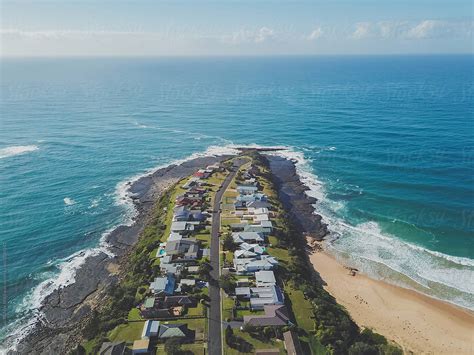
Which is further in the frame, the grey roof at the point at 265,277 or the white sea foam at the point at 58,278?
the grey roof at the point at 265,277

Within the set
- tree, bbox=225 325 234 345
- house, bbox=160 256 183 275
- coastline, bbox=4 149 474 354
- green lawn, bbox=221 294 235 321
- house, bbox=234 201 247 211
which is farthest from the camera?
house, bbox=234 201 247 211

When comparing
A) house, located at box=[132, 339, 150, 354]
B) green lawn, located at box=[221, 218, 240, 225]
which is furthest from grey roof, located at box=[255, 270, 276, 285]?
house, located at box=[132, 339, 150, 354]

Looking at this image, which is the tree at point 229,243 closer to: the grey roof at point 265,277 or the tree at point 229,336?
the grey roof at point 265,277

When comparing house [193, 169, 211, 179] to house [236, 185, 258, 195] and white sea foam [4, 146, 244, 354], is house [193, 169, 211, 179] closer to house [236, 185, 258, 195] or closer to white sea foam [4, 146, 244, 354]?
house [236, 185, 258, 195]

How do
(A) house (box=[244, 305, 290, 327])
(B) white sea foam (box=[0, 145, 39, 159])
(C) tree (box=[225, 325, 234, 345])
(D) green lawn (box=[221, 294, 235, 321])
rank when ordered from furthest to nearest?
(B) white sea foam (box=[0, 145, 39, 159])
(D) green lawn (box=[221, 294, 235, 321])
(A) house (box=[244, 305, 290, 327])
(C) tree (box=[225, 325, 234, 345])

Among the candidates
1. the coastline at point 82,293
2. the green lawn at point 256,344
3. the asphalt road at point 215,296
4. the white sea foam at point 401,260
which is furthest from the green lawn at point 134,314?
the white sea foam at point 401,260

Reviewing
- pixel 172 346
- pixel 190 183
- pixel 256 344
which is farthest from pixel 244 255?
pixel 190 183
